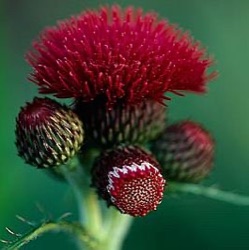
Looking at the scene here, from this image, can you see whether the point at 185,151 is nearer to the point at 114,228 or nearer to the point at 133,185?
the point at 114,228

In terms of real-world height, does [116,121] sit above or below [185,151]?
above

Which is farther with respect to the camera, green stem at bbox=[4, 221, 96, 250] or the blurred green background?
the blurred green background

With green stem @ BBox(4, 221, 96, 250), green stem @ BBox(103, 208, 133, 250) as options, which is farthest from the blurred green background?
green stem @ BBox(4, 221, 96, 250)

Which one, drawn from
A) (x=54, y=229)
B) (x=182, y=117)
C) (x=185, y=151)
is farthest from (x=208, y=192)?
(x=182, y=117)

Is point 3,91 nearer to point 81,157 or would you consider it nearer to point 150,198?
point 81,157

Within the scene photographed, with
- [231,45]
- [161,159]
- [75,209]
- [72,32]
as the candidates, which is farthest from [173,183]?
[231,45]

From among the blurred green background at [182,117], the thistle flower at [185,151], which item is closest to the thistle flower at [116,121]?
the thistle flower at [185,151]

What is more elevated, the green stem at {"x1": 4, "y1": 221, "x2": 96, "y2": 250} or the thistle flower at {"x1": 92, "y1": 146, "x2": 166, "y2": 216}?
the thistle flower at {"x1": 92, "y1": 146, "x2": 166, "y2": 216}

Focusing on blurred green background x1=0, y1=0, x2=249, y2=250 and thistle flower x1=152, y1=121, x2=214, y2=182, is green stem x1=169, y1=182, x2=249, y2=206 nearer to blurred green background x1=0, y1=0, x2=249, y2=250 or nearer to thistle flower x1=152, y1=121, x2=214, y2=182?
thistle flower x1=152, y1=121, x2=214, y2=182
